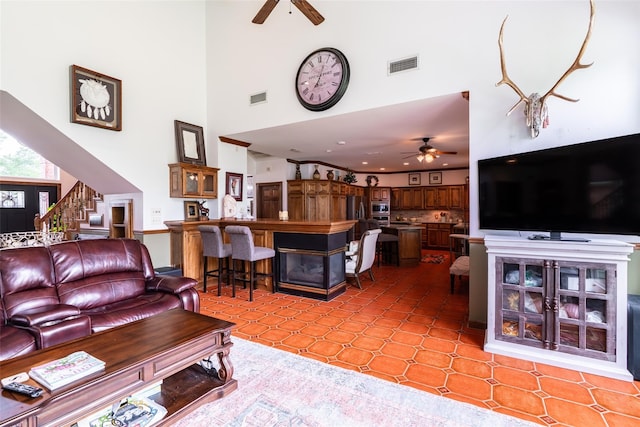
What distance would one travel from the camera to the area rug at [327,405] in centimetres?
181

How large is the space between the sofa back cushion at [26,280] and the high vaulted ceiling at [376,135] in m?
3.23

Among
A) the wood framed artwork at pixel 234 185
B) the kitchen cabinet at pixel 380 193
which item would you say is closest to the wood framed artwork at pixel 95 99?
the wood framed artwork at pixel 234 185

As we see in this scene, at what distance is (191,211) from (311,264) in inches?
91.7

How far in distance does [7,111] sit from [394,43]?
4.67 metres

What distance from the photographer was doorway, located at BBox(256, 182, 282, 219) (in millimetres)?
8133

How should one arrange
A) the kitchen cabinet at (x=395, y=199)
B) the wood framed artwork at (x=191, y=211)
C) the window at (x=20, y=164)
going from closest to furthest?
the wood framed artwork at (x=191, y=211) → the window at (x=20, y=164) → the kitchen cabinet at (x=395, y=199)

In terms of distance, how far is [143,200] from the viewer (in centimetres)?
452

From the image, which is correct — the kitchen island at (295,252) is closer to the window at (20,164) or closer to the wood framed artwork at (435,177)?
the wood framed artwork at (435,177)

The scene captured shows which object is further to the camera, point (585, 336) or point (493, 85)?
point (493, 85)

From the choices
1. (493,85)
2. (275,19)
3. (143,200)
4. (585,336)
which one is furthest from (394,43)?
(143,200)

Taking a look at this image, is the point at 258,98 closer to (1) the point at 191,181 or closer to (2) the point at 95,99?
(1) the point at 191,181

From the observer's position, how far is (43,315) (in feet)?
7.20

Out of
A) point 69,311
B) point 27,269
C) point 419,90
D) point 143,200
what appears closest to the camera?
point 69,311

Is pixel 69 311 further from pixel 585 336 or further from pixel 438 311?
pixel 585 336
